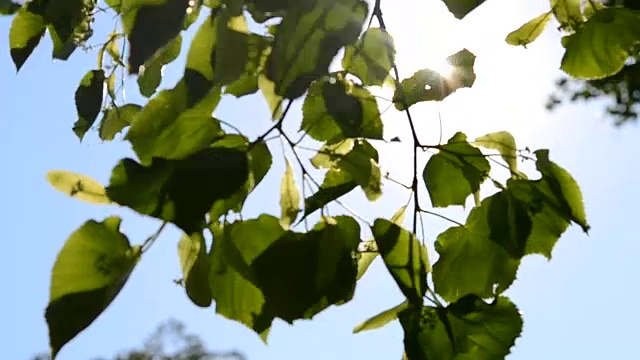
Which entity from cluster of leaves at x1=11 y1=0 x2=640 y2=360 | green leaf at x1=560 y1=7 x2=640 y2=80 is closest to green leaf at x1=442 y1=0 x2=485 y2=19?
cluster of leaves at x1=11 y1=0 x2=640 y2=360

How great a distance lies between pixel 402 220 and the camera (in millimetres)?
348

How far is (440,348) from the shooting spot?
0.30m

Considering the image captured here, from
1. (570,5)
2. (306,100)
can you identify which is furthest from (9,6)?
(570,5)

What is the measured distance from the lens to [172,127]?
0.26 m

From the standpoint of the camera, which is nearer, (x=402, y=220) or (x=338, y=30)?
(x=338, y=30)

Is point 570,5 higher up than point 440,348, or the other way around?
point 570,5

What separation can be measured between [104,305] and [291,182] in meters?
0.09

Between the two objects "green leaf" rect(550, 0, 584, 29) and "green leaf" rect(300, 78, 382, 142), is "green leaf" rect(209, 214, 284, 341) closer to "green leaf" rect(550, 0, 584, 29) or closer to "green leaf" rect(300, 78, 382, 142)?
"green leaf" rect(300, 78, 382, 142)

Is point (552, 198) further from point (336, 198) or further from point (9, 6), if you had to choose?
point (9, 6)

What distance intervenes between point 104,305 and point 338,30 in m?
0.10

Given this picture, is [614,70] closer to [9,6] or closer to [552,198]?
[552,198]

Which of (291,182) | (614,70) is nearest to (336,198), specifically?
(291,182)

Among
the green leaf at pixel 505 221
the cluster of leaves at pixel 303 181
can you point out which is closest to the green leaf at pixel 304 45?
the cluster of leaves at pixel 303 181

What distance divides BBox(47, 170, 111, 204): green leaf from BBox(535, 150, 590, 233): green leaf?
0.16 m
